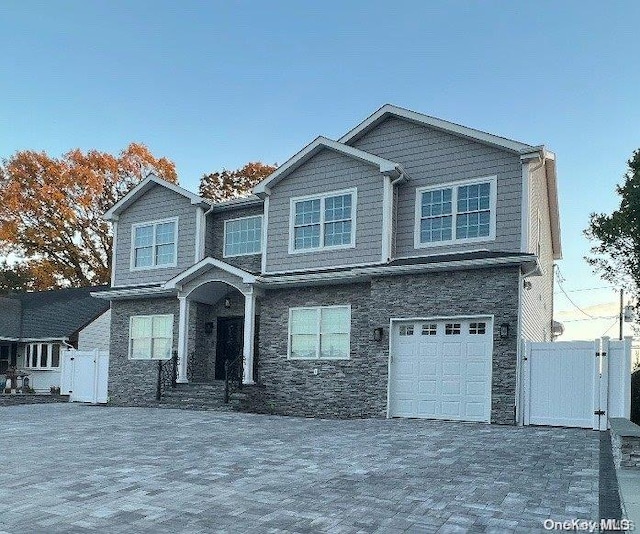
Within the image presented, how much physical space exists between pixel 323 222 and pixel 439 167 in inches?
135

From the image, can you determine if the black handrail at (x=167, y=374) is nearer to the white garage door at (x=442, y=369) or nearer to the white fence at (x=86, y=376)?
the white fence at (x=86, y=376)

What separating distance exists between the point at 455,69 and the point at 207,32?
771 centimetres

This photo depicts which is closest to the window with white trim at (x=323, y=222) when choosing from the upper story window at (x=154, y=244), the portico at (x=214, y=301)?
the portico at (x=214, y=301)

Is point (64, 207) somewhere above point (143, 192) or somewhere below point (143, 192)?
above

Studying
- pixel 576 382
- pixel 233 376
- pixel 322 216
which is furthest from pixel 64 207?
pixel 576 382

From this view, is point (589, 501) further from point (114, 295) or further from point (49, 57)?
point (49, 57)

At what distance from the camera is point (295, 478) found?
7922 mm

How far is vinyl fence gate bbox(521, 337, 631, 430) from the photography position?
41.7 feet

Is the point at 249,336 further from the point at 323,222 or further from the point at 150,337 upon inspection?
the point at 150,337

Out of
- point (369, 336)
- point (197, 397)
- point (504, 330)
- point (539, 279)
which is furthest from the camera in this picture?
point (539, 279)

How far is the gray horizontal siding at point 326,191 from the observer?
1605cm

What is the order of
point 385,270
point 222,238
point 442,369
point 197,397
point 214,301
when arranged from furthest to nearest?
point 222,238, point 214,301, point 197,397, point 385,270, point 442,369

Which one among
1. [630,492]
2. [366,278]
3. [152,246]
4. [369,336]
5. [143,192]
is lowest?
[630,492]

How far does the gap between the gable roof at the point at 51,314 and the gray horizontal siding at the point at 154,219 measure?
812 centimetres
